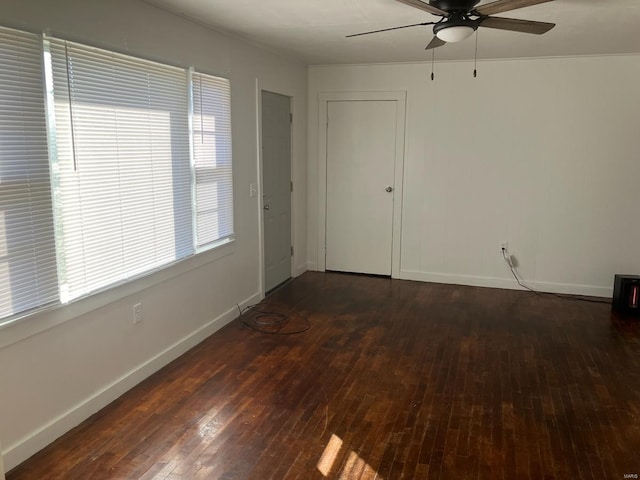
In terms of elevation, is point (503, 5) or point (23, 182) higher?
point (503, 5)

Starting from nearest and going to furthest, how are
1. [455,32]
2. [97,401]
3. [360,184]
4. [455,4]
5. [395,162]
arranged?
[455,4], [455,32], [97,401], [395,162], [360,184]

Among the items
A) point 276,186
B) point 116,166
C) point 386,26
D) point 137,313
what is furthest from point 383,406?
point 276,186

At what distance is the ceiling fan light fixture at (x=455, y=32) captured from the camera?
8.92 feet

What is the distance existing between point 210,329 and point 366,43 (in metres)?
2.76

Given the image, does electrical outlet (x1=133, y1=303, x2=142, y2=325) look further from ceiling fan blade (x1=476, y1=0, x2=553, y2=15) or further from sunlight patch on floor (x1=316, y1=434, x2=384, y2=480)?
ceiling fan blade (x1=476, y1=0, x2=553, y2=15)

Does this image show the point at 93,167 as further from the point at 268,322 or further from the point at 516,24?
the point at 516,24

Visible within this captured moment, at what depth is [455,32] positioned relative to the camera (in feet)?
9.03

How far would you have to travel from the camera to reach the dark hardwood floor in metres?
2.45

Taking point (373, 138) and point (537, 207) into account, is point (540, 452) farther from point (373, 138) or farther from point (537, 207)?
point (373, 138)

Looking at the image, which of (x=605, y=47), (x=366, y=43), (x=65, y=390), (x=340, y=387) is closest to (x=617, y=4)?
(x=605, y=47)

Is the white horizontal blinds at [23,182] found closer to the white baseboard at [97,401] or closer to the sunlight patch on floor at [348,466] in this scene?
the white baseboard at [97,401]

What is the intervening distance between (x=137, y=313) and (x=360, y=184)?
3272 millimetres

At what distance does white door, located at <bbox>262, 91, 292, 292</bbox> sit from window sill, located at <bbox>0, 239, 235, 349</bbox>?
1228 millimetres

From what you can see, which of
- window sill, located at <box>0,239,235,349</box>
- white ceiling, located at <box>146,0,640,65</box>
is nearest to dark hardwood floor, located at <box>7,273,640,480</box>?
window sill, located at <box>0,239,235,349</box>
